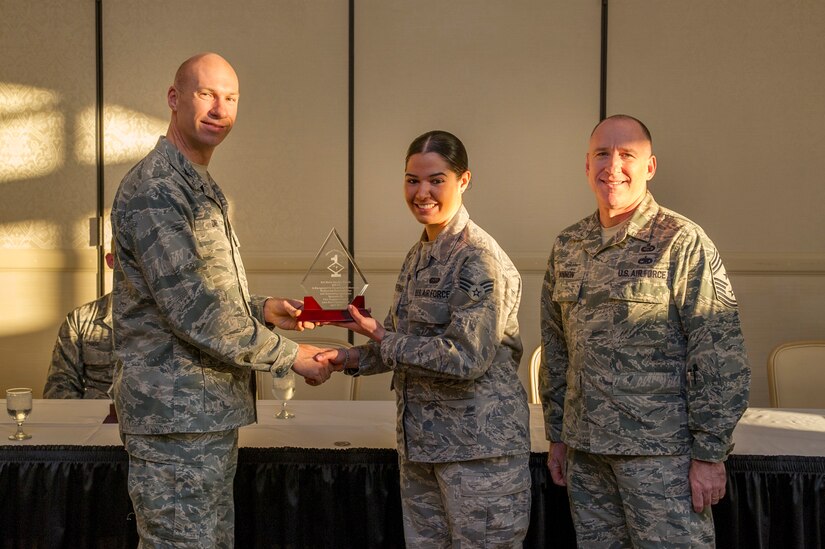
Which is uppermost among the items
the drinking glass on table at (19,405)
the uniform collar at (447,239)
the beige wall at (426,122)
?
the beige wall at (426,122)

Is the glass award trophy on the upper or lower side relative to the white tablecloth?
upper

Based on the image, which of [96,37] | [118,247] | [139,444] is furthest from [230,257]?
[96,37]

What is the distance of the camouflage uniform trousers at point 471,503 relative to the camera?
1.86 m

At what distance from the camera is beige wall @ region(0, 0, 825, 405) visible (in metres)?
4.61

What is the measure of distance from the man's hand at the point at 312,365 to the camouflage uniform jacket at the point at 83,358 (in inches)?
68.5

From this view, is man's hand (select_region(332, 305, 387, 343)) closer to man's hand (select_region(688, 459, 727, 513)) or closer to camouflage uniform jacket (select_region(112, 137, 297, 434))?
camouflage uniform jacket (select_region(112, 137, 297, 434))

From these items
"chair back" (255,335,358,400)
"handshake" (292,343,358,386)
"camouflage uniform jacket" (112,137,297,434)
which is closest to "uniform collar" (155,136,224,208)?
"camouflage uniform jacket" (112,137,297,434)

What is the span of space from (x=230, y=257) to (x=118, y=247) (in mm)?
253

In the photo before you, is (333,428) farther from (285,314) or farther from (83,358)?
(83,358)

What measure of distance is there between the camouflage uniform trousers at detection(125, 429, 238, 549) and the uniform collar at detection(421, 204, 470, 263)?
2.17 ft

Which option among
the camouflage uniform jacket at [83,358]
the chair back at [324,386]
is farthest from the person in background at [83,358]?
the chair back at [324,386]

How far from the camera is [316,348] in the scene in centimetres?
222

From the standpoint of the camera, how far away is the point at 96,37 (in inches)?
188

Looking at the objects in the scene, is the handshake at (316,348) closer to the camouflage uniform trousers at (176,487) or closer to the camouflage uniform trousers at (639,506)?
the camouflage uniform trousers at (176,487)
